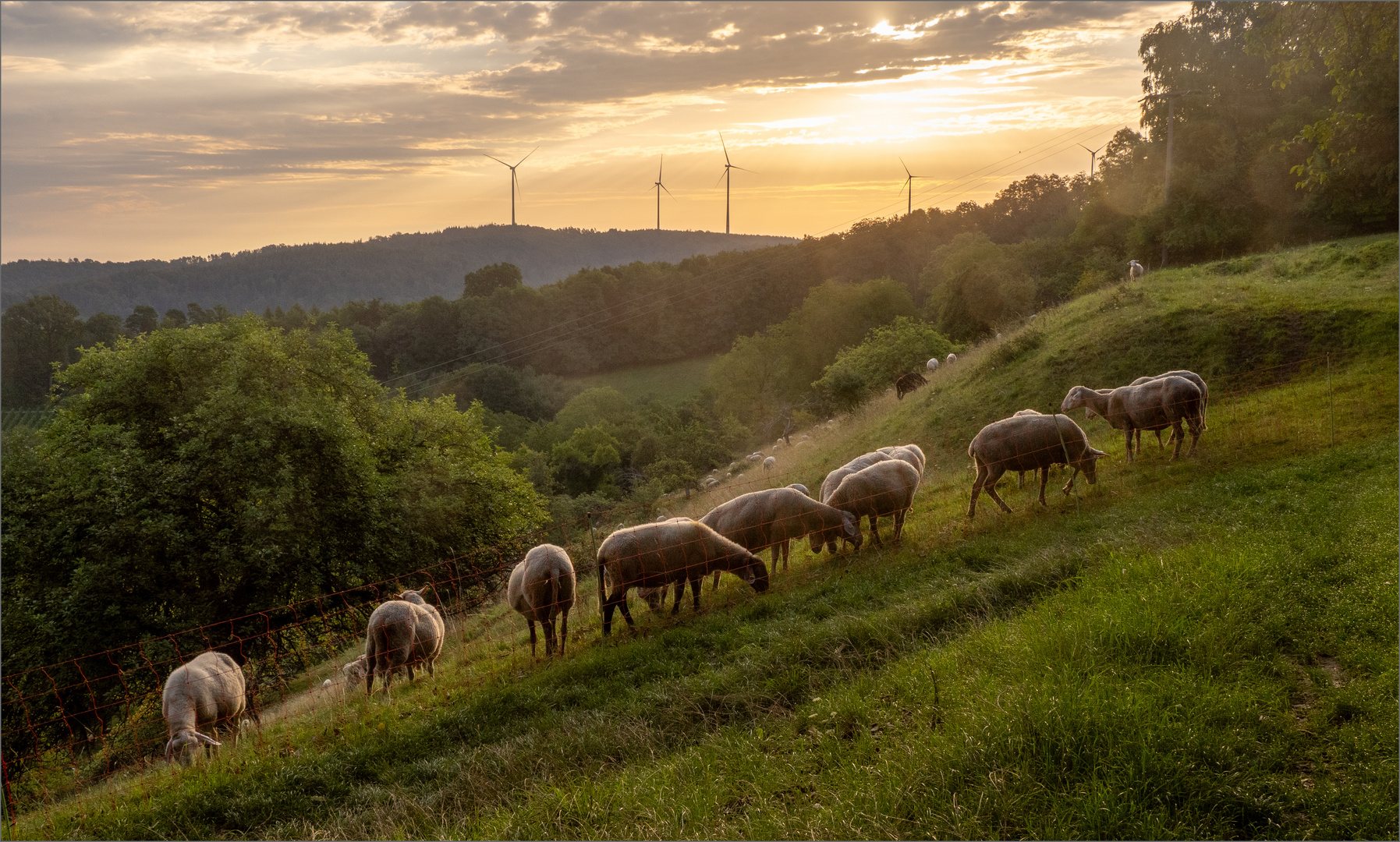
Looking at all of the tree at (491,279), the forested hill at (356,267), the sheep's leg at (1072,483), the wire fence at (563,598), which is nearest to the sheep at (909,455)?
the wire fence at (563,598)

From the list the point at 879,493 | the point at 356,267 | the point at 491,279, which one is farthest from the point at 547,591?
the point at 356,267

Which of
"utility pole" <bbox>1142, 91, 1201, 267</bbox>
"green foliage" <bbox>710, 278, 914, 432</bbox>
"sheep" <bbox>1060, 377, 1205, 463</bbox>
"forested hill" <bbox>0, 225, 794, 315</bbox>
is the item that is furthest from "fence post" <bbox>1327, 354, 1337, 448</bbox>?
"forested hill" <bbox>0, 225, 794, 315</bbox>

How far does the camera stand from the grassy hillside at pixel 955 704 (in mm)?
5855

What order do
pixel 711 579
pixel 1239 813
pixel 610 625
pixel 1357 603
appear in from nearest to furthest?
pixel 1239 813 → pixel 1357 603 → pixel 610 625 → pixel 711 579

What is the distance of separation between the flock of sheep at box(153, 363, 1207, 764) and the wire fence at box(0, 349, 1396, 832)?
3 centimetres

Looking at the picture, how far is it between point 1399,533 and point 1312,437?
6270 millimetres

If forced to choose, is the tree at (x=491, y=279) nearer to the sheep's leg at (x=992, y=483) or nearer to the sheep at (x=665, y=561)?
the sheep's leg at (x=992, y=483)

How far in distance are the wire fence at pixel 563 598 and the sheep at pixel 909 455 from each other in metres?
0.11

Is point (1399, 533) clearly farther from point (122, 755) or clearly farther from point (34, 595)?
point (34, 595)

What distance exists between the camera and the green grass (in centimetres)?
9512

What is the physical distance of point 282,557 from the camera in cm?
2117

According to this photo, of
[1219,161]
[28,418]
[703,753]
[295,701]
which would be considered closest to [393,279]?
[28,418]

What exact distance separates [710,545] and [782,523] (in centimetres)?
173

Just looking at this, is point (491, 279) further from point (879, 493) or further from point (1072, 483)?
point (1072, 483)
